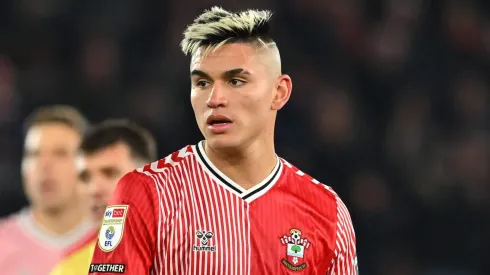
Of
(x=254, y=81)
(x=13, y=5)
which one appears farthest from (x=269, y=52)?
(x=13, y=5)

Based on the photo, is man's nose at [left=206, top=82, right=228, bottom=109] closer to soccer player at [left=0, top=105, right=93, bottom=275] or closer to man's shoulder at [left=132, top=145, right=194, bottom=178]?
man's shoulder at [left=132, top=145, right=194, bottom=178]

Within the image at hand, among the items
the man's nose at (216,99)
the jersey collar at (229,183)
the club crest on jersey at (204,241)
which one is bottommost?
the club crest on jersey at (204,241)

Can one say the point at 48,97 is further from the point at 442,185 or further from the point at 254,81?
the point at 254,81

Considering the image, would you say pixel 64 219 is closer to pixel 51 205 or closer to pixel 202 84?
pixel 51 205

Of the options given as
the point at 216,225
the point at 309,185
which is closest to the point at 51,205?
the point at 309,185

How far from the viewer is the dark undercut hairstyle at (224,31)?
3654 millimetres

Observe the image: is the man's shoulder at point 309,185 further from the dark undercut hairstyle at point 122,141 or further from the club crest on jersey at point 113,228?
the dark undercut hairstyle at point 122,141

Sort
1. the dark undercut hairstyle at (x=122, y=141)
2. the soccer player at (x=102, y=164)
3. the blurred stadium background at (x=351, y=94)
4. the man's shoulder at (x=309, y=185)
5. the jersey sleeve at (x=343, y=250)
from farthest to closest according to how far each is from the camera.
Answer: the blurred stadium background at (x=351, y=94) → the dark undercut hairstyle at (x=122, y=141) → the soccer player at (x=102, y=164) → the man's shoulder at (x=309, y=185) → the jersey sleeve at (x=343, y=250)

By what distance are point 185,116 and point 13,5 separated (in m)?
1.96

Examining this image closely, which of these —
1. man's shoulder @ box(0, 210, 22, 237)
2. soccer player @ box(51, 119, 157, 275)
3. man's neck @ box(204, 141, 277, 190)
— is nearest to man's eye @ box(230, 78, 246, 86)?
man's neck @ box(204, 141, 277, 190)

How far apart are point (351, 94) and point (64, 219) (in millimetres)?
3108

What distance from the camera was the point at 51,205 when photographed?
660 cm

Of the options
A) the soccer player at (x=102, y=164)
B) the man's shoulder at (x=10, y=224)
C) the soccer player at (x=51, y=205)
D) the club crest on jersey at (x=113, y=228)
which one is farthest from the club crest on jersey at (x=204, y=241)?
the man's shoulder at (x=10, y=224)

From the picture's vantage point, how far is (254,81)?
12.0 feet
